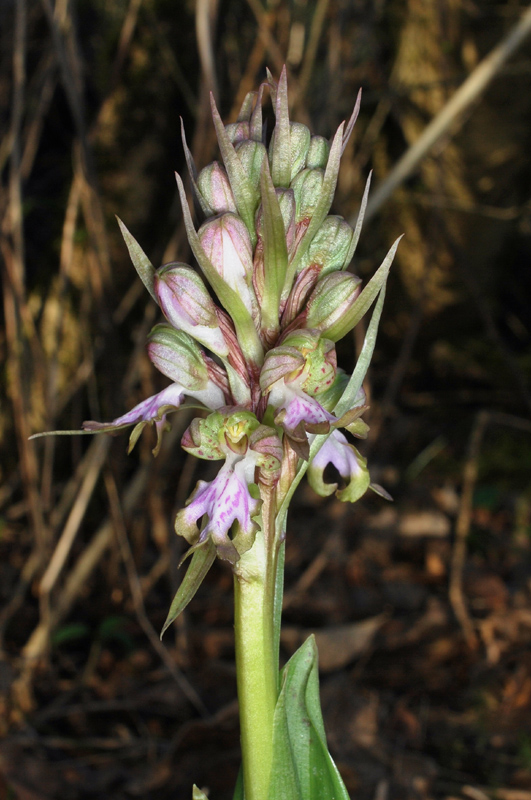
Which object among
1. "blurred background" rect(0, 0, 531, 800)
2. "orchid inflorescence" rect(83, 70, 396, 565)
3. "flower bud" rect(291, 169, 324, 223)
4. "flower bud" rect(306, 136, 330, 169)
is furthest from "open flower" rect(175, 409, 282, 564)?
"blurred background" rect(0, 0, 531, 800)

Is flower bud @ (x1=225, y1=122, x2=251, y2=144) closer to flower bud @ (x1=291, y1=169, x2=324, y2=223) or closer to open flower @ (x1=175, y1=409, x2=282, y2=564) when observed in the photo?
flower bud @ (x1=291, y1=169, x2=324, y2=223)

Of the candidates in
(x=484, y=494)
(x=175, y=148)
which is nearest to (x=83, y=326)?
(x=175, y=148)

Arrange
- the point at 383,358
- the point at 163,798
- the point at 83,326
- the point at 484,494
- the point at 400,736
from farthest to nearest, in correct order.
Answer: the point at 383,358 < the point at 484,494 < the point at 83,326 < the point at 400,736 < the point at 163,798

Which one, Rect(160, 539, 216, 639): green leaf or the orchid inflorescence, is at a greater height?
the orchid inflorescence

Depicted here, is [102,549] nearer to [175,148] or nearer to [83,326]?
[83,326]

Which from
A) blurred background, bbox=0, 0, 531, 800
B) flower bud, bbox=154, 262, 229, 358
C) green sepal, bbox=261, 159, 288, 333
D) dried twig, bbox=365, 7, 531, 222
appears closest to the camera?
green sepal, bbox=261, 159, 288, 333

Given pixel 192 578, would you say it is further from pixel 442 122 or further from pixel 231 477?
pixel 442 122
